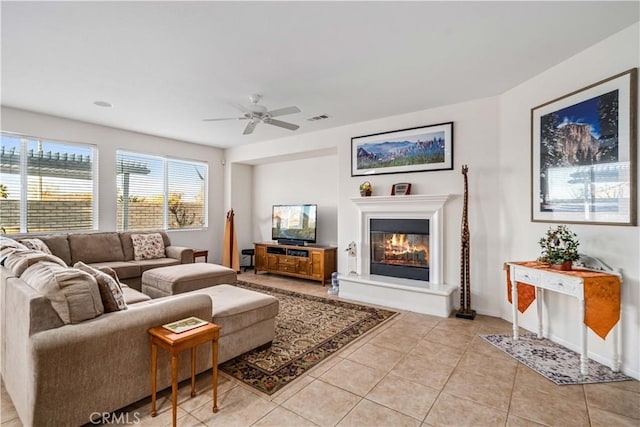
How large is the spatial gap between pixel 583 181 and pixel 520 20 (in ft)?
4.96

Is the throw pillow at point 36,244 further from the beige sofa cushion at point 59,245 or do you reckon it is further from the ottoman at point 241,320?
the ottoman at point 241,320

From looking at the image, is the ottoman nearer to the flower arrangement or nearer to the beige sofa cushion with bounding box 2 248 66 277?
the beige sofa cushion with bounding box 2 248 66 277

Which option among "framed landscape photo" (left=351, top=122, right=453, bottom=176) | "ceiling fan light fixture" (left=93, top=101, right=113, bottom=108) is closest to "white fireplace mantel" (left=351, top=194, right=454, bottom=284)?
"framed landscape photo" (left=351, top=122, right=453, bottom=176)

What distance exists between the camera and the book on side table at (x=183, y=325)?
1912 mm

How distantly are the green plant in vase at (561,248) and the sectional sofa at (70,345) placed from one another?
9.85 feet

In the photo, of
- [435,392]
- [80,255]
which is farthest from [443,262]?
[80,255]

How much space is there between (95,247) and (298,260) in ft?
10.4

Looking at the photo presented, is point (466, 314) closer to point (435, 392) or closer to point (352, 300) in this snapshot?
point (352, 300)

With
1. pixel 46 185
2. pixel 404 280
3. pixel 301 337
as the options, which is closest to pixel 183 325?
pixel 301 337

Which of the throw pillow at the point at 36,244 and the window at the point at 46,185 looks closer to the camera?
the throw pillow at the point at 36,244

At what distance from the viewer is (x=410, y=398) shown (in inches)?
83.0

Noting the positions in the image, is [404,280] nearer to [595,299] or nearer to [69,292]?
[595,299]

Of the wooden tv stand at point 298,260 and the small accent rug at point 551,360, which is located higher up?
the wooden tv stand at point 298,260

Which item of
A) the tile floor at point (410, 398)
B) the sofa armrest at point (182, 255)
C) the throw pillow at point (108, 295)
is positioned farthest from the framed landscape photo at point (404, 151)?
the throw pillow at point (108, 295)
